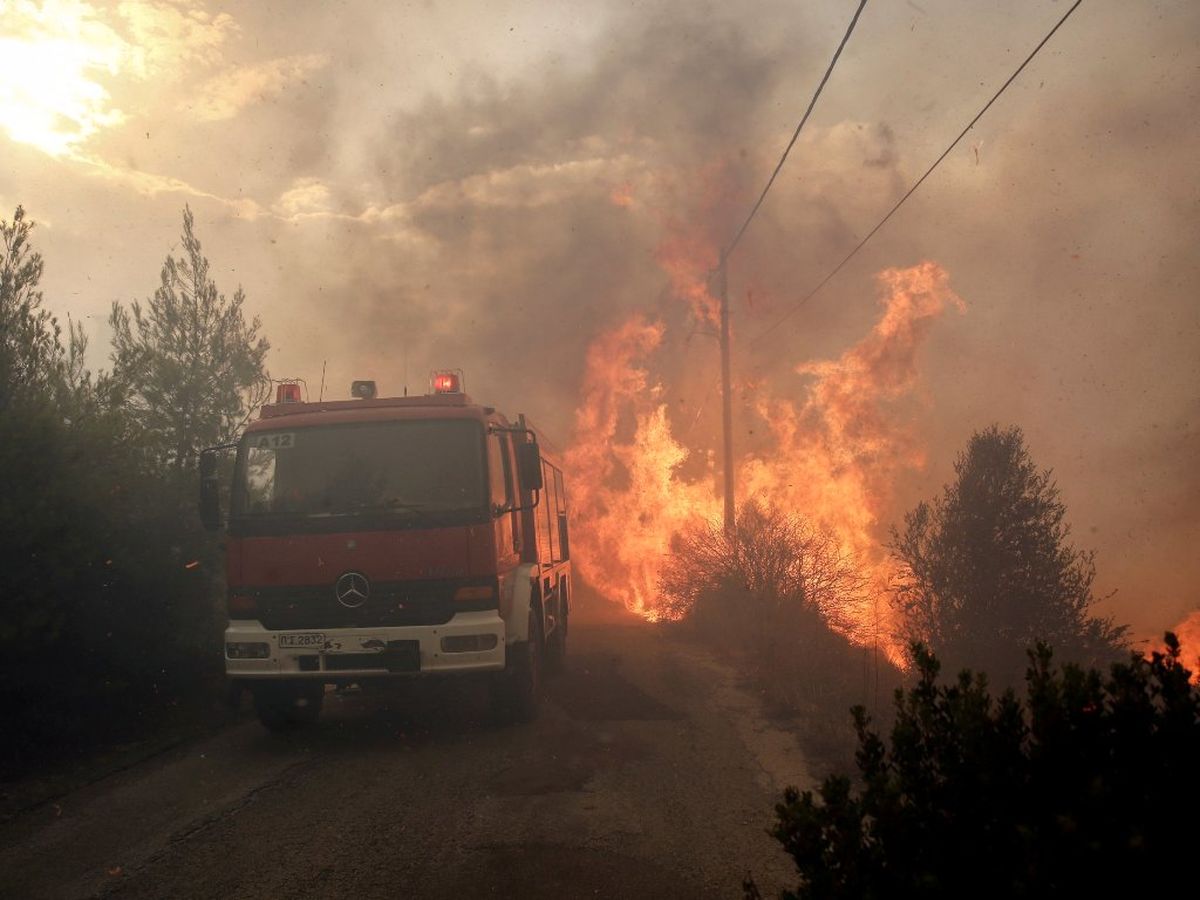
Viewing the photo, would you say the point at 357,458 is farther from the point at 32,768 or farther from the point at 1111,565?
the point at 1111,565

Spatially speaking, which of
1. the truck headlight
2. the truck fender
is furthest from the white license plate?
the truck fender

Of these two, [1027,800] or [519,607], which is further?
[519,607]

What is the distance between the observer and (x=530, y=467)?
8.95 m

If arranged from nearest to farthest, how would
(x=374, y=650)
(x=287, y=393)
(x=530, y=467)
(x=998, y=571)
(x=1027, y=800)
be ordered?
(x=1027, y=800) → (x=374, y=650) → (x=530, y=467) → (x=287, y=393) → (x=998, y=571)

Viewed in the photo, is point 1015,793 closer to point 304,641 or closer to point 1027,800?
point 1027,800

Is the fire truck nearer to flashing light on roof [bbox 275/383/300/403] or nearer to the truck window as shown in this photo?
the truck window

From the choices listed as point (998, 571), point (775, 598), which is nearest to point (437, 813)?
point (775, 598)

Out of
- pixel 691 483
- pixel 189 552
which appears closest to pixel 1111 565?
pixel 691 483

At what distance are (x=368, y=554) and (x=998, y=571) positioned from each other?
49.6 feet

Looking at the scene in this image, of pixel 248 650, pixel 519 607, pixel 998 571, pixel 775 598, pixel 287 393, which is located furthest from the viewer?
pixel 998 571

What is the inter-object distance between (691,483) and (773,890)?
22.6 m

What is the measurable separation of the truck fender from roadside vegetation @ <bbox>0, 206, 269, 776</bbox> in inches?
160

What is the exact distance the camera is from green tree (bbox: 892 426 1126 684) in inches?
717

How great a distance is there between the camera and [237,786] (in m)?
7.06
